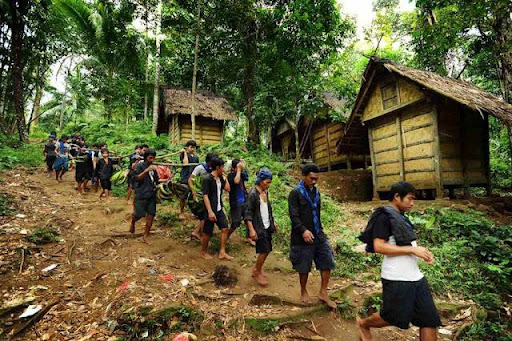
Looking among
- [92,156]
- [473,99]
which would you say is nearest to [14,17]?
[92,156]

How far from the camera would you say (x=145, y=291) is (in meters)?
3.84

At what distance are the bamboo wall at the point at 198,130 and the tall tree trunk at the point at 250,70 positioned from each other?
3.31m

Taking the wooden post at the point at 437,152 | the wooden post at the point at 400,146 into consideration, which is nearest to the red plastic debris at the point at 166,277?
the wooden post at the point at 437,152

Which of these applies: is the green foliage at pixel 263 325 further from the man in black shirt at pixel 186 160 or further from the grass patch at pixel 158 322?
the man in black shirt at pixel 186 160

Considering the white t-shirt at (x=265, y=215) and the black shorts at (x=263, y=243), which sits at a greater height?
the white t-shirt at (x=265, y=215)

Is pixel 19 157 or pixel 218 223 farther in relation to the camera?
pixel 19 157

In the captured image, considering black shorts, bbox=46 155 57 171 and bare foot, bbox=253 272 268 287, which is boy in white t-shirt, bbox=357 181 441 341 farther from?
black shorts, bbox=46 155 57 171

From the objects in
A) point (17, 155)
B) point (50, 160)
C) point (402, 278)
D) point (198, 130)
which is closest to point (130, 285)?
point (402, 278)

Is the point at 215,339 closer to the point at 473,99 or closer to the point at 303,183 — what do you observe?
the point at 303,183

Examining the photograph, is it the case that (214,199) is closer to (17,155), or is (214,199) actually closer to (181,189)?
(181,189)

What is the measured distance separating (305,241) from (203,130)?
14816 mm

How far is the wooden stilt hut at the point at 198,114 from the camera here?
16375 mm

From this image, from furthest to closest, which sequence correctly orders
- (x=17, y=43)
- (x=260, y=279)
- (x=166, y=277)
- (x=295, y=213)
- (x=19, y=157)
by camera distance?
(x=17, y=43)
(x=19, y=157)
(x=260, y=279)
(x=166, y=277)
(x=295, y=213)

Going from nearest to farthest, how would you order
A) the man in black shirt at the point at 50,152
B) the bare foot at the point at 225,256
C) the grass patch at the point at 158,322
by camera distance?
the grass patch at the point at 158,322 < the bare foot at the point at 225,256 < the man in black shirt at the point at 50,152
